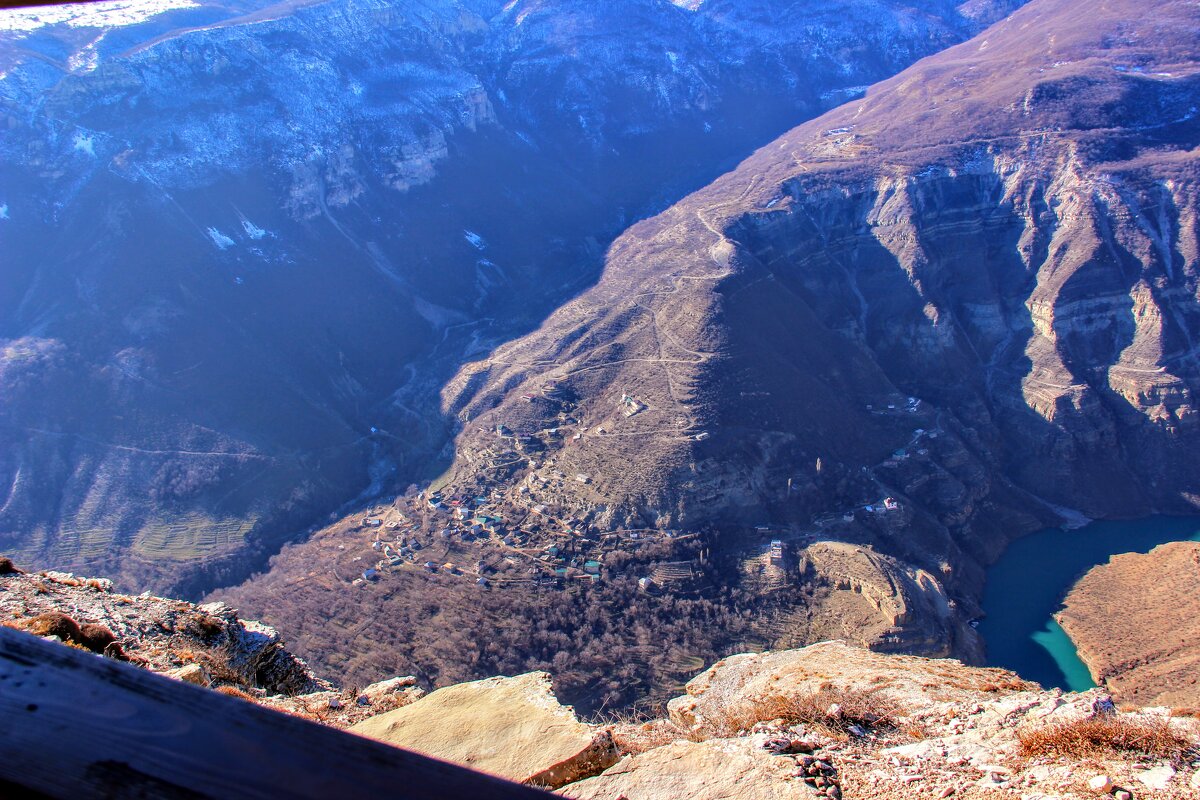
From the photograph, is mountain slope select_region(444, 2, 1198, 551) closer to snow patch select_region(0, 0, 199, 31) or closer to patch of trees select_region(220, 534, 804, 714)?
patch of trees select_region(220, 534, 804, 714)

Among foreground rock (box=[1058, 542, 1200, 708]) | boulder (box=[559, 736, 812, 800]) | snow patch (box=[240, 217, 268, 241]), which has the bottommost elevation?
foreground rock (box=[1058, 542, 1200, 708])

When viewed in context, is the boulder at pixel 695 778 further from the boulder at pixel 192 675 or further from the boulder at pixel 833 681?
the boulder at pixel 192 675

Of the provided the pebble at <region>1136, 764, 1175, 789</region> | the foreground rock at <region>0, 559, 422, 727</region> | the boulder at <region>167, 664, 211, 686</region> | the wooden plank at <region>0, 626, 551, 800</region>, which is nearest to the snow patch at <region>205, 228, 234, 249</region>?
the foreground rock at <region>0, 559, 422, 727</region>

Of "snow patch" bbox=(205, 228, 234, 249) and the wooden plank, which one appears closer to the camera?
the wooden plank

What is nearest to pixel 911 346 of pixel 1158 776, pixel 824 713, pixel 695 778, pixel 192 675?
pixel 824 713

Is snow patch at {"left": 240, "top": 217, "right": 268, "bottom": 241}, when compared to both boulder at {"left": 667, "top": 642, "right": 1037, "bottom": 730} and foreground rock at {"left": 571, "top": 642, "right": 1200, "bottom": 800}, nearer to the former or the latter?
boulder at {"left": 667, "top": 642, "right": 1037, "bottom": 730}

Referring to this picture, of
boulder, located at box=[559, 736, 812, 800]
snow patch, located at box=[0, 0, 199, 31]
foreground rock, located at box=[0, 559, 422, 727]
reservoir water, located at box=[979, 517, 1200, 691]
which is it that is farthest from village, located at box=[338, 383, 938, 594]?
snow patch, located at box=[0, 0, 199, 31]

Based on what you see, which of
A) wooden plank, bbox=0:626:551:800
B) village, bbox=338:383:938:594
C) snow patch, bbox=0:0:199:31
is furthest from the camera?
snow patch, bbox=0:0:199:31

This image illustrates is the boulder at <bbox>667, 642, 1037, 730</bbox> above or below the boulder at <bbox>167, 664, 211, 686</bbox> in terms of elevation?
below

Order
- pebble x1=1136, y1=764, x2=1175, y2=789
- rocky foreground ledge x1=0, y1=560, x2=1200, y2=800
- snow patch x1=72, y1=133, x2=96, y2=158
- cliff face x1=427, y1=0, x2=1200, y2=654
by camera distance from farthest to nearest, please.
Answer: snow patch x1=72, y1=133, x2=96, y2=158, cliff face x1=427, y1=0, x2=1200, y2=654, pebble x1=1136, y1=764, x2=1175, y2=789, rocky foreground ledge x1=0, y1=560, x2=1200, y2=800
